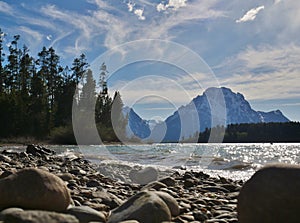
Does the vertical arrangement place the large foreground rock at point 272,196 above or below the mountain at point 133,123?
below

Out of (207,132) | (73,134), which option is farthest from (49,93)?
(207,132)

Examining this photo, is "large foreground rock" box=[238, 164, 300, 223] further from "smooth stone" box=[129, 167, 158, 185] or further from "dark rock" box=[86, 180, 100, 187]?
"smooth stone" box=[129, 167, 158, 185]

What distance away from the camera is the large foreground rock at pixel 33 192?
139 inches

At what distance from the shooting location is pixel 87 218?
136 inches

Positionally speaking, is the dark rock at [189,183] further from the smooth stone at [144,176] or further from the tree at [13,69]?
the tree at [13,69]

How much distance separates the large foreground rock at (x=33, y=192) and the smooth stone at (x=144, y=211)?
662mm

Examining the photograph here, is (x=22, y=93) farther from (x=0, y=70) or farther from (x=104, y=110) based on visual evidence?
(x=104, y=110)

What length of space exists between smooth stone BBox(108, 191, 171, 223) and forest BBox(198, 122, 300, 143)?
10595 centimetres

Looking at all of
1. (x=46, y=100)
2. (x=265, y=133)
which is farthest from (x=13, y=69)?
(x=265, y=133)

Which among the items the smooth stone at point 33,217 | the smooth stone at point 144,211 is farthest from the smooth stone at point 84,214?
the smooth stone at point 33,217

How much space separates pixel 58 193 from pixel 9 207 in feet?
1.81

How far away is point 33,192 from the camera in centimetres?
355

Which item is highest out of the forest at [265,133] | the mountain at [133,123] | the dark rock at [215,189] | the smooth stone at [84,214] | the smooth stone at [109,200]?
the forest at [265,133]

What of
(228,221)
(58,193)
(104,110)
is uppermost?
(104,110)
